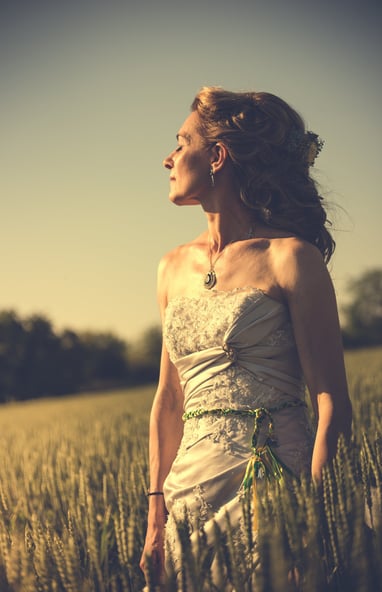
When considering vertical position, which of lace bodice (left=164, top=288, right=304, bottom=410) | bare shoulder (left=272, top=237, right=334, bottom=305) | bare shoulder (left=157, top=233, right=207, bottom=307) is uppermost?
bare shoulder (left=157, top=233, right=207, bottom=307)

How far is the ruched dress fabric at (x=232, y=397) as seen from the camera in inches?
109

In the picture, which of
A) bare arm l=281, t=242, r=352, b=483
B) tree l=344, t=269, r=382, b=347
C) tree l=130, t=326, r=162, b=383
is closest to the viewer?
bare arm l=281, t=242, r=352, b=483

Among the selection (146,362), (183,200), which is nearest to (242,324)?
(183,200)

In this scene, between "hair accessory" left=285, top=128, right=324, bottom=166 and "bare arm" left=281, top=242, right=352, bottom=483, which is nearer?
"bare arm" left=281, top=242, right=352, bottom=483

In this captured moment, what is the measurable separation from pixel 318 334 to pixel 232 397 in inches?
16.4

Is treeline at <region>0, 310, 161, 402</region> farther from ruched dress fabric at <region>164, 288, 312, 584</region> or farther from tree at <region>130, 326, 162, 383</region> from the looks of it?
ruched dress fabric at <region>164, 288, 312, 584</region>

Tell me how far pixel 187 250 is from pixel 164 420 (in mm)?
754

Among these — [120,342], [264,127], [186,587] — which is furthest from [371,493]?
[120,342]

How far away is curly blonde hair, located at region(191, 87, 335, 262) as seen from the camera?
3.06m

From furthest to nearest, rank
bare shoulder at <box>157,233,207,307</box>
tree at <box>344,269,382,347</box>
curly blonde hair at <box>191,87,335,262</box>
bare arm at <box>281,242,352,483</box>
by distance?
tree at <box>344,269,382,347</box> < bare shoulder at <box>157,233,207,307</box> < curly blonde hair at <box>191,87,335,262</box> < bare arm at <box>281,242,352,483</box>

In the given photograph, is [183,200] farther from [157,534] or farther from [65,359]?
[65,359]

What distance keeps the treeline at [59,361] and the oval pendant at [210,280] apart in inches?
1666

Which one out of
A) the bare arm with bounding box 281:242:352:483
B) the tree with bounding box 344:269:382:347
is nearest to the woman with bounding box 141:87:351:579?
the bare arm with bounding box 281:242:352:483

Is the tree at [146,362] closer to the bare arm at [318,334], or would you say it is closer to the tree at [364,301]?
the tree at [364,301]
